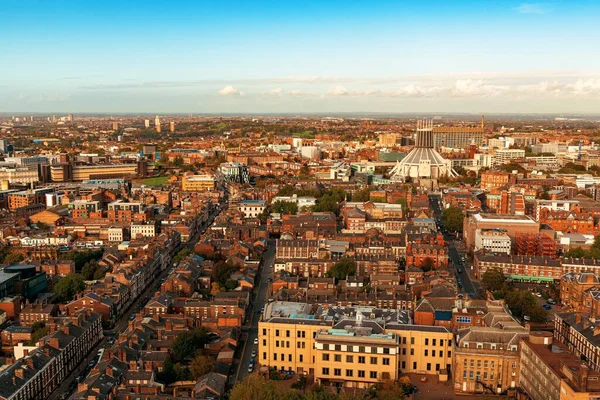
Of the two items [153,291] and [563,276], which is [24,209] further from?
[563,276]

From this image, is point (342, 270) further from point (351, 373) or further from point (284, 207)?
point (284, 207)

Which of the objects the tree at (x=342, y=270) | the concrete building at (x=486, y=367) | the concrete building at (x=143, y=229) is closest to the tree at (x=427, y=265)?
the tree at (x=342, y=270)

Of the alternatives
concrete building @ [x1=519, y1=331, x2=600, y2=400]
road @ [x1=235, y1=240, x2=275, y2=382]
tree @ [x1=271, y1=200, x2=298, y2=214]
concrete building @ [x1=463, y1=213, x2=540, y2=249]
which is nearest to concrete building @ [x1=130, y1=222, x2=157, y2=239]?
road @ [x1=235, y1=240, x2=275, y2=382]

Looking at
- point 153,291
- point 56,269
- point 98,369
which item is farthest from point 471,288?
point 56,269

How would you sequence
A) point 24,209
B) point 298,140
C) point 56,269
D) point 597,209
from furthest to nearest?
point 298,140 < point 24,209 < point 597,209 < point 56,269

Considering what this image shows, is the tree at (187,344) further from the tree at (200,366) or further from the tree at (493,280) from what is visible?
the tree at (493,280)

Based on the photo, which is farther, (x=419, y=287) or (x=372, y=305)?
(x=419, y=287)
